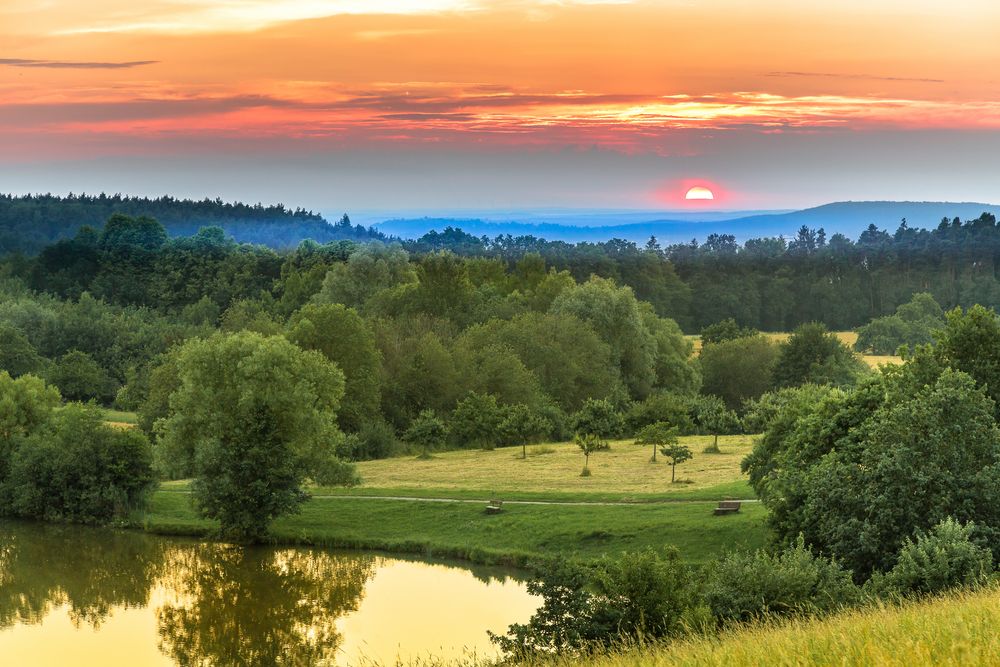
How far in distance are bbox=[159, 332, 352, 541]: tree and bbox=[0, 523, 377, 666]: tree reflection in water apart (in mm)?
2041

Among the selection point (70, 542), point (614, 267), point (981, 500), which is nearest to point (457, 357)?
point (70, 542)

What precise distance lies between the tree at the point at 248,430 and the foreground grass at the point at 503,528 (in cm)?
201

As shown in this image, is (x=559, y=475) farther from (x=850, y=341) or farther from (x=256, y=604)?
(x=850, y=341)

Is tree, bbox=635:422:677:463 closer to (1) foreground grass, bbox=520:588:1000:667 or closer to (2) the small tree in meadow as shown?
(2) the small tree in meadow

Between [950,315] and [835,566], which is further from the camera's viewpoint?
[950,315]

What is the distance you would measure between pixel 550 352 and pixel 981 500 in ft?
199

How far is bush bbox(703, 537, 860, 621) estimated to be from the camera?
944 inches

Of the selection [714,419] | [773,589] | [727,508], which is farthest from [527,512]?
[714,419]

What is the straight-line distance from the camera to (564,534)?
45469 millimetres

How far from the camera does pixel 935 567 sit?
24.4 meters

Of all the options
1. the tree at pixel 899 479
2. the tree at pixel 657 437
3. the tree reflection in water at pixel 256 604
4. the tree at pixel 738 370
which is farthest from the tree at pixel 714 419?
the tree at pixel 899 479

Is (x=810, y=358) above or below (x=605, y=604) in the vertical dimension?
below

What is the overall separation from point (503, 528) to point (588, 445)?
15605 mm

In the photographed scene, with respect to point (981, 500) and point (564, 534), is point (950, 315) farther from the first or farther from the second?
point (564, 534)
